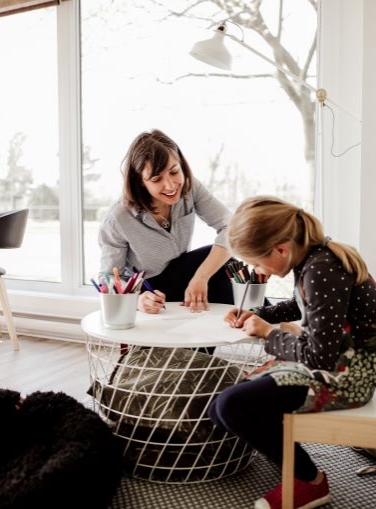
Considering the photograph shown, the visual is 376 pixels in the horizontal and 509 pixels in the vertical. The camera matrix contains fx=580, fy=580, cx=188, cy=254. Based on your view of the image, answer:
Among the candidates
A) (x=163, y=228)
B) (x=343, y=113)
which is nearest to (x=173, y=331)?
(x=163, y=228)

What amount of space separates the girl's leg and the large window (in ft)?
4.82

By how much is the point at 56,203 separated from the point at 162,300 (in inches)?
67.3

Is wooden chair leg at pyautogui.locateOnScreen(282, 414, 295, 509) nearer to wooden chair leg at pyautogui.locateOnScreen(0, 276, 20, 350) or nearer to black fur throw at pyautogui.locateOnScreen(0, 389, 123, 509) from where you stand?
black fur throw at pyautogui.locateOnScreen(0, 389, 123, 509)

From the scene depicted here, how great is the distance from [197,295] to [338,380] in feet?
1.99

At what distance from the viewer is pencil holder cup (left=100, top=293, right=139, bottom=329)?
139cm

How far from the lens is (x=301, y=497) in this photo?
1256 millimetres

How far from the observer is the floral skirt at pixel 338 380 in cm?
118

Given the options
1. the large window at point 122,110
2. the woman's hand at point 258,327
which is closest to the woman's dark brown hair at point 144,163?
the woman's hand at point 258,327

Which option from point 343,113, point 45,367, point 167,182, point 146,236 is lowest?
point 45,367

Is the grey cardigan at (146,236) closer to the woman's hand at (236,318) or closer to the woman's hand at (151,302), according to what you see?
the woman's hand at (151,302)

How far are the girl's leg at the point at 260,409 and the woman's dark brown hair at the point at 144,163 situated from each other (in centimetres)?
78

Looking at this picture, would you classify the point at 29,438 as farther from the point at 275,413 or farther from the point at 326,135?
the point at 326,135

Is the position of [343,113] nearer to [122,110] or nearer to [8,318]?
[122,110]

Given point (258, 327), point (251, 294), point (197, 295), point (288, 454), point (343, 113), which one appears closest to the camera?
point (288, 454)
